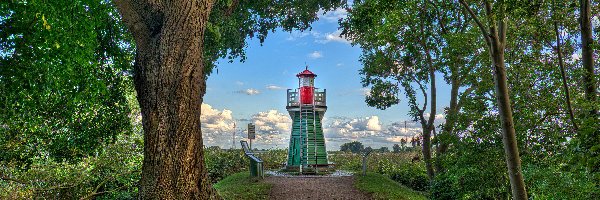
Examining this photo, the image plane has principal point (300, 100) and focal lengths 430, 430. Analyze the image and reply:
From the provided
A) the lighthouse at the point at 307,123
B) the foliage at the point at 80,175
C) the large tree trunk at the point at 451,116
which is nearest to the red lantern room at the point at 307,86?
the lighthouse at the point at 307,123

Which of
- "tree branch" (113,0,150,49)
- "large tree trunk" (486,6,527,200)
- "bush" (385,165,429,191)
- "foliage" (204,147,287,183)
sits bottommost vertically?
"bush" (385,165,429,191)

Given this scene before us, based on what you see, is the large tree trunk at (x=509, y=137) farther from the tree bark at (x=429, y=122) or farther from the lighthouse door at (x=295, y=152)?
the lighthouse door at (x=295, y=152)

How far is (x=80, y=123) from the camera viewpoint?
1104cm

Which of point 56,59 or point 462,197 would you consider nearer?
point 56,59

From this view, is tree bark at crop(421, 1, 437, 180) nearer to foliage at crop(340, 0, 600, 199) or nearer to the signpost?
foliage at crop(340, 0, 600, 199)

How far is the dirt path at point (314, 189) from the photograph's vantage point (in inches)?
612

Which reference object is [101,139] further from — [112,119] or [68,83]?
[68,83]

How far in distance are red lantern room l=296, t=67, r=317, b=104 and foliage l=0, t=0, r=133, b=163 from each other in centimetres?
1282

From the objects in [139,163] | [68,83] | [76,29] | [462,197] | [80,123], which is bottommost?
[462,197]

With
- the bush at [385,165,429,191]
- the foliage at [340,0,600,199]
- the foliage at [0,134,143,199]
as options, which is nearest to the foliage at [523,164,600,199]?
the foliage at [340,0,600,199]

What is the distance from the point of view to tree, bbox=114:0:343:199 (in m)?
7.52

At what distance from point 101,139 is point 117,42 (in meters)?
2.74

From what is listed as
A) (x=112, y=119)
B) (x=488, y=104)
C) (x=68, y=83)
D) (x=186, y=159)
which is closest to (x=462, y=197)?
(x=488, y=104)

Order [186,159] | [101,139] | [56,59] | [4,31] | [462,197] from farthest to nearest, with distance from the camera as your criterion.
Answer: [462,197], [101,139], [4,31], [56,59], [186,159]
